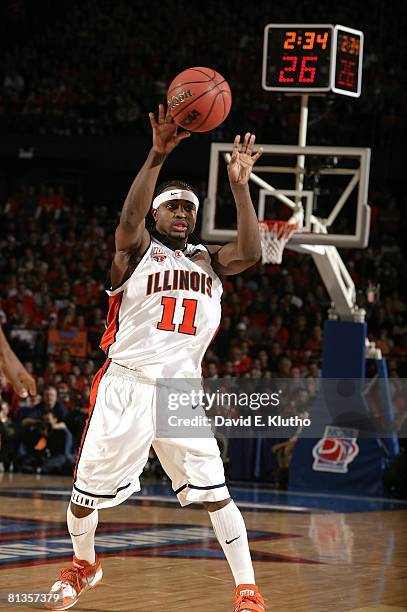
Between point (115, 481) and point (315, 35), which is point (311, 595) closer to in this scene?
point (115, 481)

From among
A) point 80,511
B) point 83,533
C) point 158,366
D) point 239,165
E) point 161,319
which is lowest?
point 83,533

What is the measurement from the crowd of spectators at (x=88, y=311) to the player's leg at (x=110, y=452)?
879 cm

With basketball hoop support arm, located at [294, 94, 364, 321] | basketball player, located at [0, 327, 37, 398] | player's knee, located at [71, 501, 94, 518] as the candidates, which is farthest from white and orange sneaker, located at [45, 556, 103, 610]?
basketball hoop support arm, located at [294, 94, 364, 321]

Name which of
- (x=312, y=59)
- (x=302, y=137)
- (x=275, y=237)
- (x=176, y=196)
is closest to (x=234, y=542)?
(x=176, y=196)

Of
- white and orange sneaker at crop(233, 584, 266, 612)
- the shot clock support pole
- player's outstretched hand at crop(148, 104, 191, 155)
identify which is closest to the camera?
player's outstretched hand at crop(148, 104, 191, 155)

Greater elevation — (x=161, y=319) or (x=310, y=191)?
(x=310, y=191)

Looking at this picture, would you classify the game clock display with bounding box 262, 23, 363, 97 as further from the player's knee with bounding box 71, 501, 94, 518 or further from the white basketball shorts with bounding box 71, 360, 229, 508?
the player's knee with bounding box 71, 501, 94, 518

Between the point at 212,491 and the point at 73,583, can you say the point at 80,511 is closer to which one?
the point at 73,583

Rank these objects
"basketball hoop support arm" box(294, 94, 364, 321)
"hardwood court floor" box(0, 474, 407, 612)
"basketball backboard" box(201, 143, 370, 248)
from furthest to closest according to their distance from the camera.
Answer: "basketball hoop support arm" box(294, 94, 364, 321)
"basketball backboard" box(201, 143, 370, 248)
"hardwood court floor" box(0, 474, 407, 612)

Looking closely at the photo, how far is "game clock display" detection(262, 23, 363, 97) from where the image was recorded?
1233cm

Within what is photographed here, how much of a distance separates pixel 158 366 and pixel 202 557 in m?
2.54

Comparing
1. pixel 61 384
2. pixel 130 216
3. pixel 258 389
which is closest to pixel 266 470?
pixel 258 389

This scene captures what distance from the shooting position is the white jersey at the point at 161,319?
5.79 meters

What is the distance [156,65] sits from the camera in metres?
25.3
